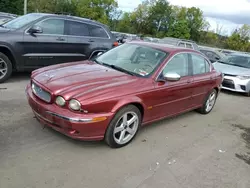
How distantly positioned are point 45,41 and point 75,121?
4073 millimetres

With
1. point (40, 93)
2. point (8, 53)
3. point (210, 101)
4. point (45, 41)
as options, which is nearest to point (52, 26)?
point (45, 41)

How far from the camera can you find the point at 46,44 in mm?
6703

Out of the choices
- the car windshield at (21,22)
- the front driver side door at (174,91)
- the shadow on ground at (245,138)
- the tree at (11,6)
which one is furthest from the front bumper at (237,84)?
the tree at (11,6)

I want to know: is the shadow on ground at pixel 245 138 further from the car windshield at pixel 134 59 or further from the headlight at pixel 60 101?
the headlight at pixel 60 101

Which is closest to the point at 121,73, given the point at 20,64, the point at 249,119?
the point at 20,64

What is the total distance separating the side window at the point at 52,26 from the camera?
6.74 meters

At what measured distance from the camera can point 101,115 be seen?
3.42 metres

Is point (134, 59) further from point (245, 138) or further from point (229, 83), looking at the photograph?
point (229, 83)

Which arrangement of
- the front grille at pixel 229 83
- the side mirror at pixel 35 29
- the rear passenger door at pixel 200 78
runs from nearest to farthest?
1. the rear passenger door at pixel 200 78
2. the side mirror at pixel 35 29
3. the front grille at pixel 229 83

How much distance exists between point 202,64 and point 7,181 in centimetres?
444

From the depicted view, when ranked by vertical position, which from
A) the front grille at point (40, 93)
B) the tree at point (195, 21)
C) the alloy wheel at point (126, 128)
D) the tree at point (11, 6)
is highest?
the tree at point (195, 21)

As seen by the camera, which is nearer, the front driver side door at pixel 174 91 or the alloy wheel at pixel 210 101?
the front driver side door at pixel 174 91

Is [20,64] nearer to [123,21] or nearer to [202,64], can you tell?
[202,64]

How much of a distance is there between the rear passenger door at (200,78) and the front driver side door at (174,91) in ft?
0.67
